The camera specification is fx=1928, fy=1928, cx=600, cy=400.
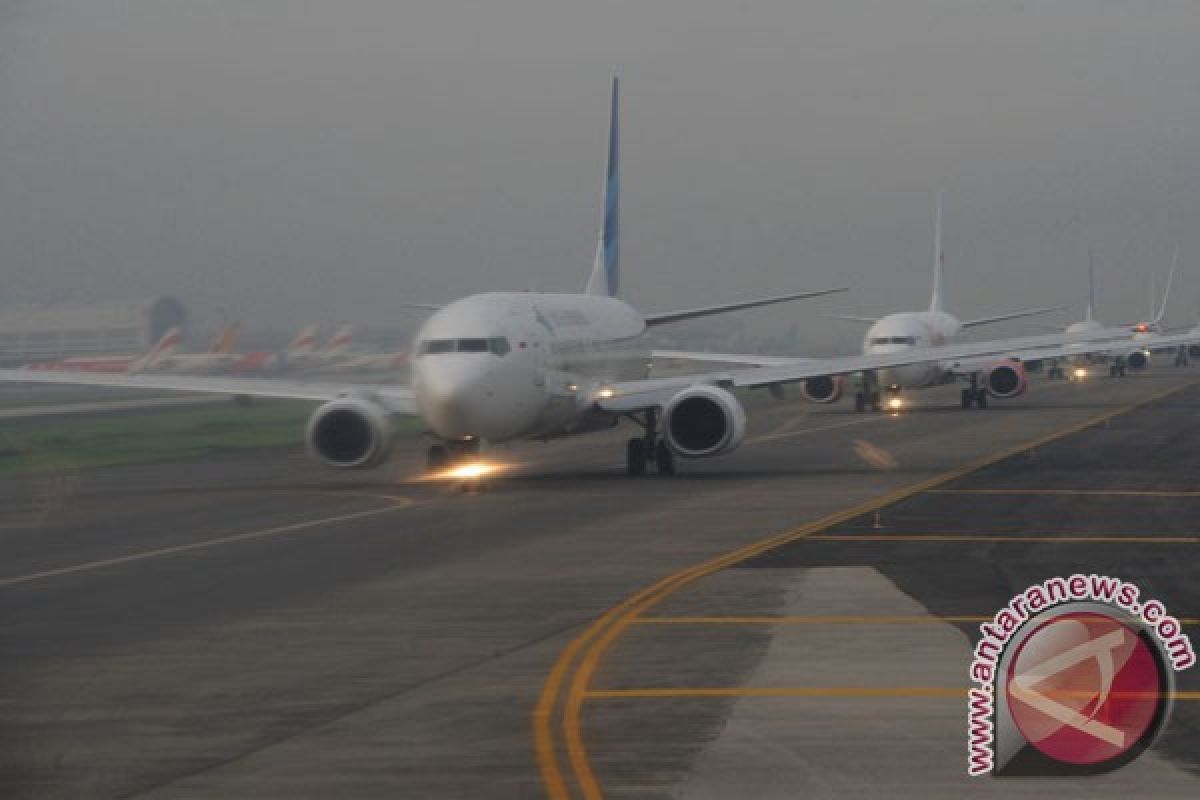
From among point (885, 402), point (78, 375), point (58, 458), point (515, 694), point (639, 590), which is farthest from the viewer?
point (885, 402)

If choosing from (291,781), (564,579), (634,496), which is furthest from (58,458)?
(291,781)

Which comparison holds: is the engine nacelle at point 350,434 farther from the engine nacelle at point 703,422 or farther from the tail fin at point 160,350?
the tail fin at point 160,350

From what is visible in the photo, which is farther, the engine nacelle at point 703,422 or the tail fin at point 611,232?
the tail fin at point 611,232

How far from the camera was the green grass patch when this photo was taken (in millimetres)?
51188

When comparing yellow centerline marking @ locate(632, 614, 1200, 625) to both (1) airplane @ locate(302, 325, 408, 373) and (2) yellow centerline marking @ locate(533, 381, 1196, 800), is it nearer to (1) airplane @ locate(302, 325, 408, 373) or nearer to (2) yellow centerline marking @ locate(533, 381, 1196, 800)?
(2) yellow centerline marking @ locate(533, 381, 1196, 800)

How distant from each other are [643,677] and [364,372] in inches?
1631

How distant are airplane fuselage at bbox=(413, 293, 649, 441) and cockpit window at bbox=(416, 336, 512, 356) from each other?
19mm

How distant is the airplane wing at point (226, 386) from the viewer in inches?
1555

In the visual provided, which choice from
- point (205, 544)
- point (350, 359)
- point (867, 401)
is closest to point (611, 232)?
point (350, 359)

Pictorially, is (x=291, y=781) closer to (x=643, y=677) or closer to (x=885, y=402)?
(x=643, y=677)

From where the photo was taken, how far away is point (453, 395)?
36.0 metres

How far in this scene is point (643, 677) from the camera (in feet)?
52.7

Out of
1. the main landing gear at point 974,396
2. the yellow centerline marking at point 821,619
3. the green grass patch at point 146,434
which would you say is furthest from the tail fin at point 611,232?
the yellow centerline marking at point 821,619

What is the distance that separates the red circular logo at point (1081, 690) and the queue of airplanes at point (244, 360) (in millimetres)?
38786
